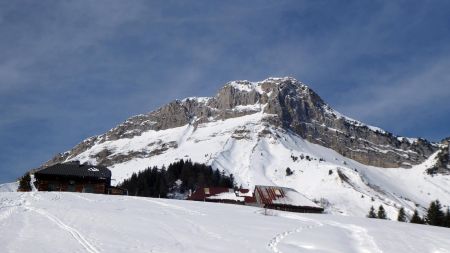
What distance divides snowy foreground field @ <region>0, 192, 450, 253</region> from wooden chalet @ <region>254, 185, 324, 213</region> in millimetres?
41324

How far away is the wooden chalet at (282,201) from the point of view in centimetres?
8044

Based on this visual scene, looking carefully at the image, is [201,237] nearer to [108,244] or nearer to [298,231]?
[108,244]

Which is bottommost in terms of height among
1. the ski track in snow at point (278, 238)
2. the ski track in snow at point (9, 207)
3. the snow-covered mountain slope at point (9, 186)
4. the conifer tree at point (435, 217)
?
the ski track in snow at point (278, 238)

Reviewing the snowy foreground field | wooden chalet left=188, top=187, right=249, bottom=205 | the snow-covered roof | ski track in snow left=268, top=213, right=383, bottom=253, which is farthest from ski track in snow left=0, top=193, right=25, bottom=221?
wooden chalet left=188, top=187, right=249, bottom=205

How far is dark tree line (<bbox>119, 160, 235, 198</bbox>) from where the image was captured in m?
122

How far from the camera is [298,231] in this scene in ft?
105

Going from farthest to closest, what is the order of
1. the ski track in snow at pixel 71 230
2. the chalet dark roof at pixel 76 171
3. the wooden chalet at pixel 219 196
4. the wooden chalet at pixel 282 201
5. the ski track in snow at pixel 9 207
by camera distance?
1. the wooden chalet at pixel 219 196
2. the wooden chalet at pixel 282 201
3. the chalet dark roof at pixel 76 171
4. the ski track in snow at pixel 9 207
5. the ski track in snow at pixel 71 230

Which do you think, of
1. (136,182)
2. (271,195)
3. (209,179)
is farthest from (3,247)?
(209,179)

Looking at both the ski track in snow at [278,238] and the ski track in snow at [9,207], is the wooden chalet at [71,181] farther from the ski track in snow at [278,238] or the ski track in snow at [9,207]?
the ski track in snow at [278,238]

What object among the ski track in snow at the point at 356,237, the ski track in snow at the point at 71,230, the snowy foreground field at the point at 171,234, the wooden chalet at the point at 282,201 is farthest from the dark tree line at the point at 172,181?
the ski track in snow at the point at 71,230

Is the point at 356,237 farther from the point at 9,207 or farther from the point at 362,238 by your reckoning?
the point at 9,207

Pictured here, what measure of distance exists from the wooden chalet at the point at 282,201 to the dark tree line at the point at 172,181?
39111 mm

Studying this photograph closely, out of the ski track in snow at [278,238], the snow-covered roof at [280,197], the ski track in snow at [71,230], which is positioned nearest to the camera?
the ski track in snow at [71,230]

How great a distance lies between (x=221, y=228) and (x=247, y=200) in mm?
59112
